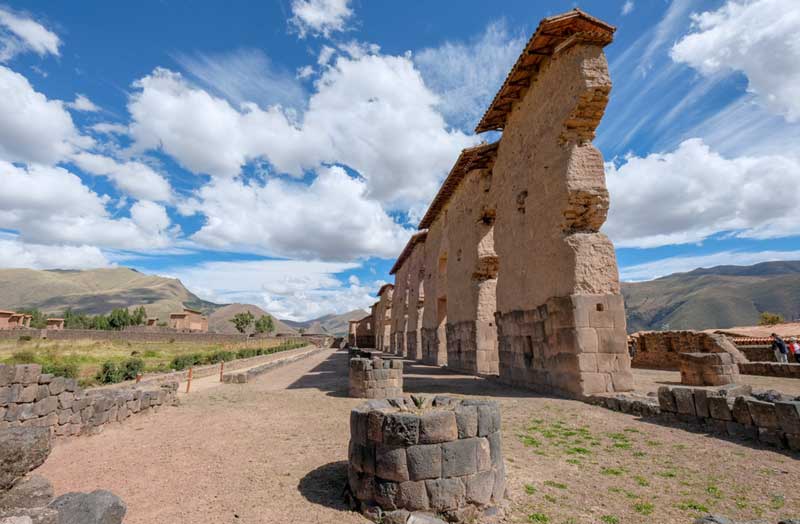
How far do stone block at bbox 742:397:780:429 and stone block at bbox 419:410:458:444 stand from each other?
15.1 ft

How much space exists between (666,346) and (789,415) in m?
14.2

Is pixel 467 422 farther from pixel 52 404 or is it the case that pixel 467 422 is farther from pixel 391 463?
pixel 52 404

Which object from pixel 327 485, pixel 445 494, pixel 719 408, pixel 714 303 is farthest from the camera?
pixel 714 303

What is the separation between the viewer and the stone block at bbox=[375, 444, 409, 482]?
3.76m

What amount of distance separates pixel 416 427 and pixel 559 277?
6.96m

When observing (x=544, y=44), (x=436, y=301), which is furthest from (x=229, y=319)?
(x=544, y=44)

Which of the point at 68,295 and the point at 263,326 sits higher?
the point at 68,295

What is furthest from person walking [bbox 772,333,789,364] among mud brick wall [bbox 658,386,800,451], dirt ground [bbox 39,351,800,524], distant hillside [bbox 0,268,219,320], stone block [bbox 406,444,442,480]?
distant hillside [bbox 0,268,219,320]

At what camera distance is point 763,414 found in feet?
17.4

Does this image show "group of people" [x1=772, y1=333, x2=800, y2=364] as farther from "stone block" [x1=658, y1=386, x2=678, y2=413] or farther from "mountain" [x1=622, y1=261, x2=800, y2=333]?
"mountain" [x1=622, y1=261, x2=800, y2=333]

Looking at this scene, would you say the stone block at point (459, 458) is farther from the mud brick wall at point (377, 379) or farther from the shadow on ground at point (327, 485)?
the mud brick wall at point (377, 379)

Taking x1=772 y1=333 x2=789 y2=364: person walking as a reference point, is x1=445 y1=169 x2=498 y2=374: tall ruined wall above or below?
above

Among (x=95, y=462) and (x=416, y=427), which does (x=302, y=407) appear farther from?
(x=416, y=427)

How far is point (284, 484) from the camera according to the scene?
4730mm
